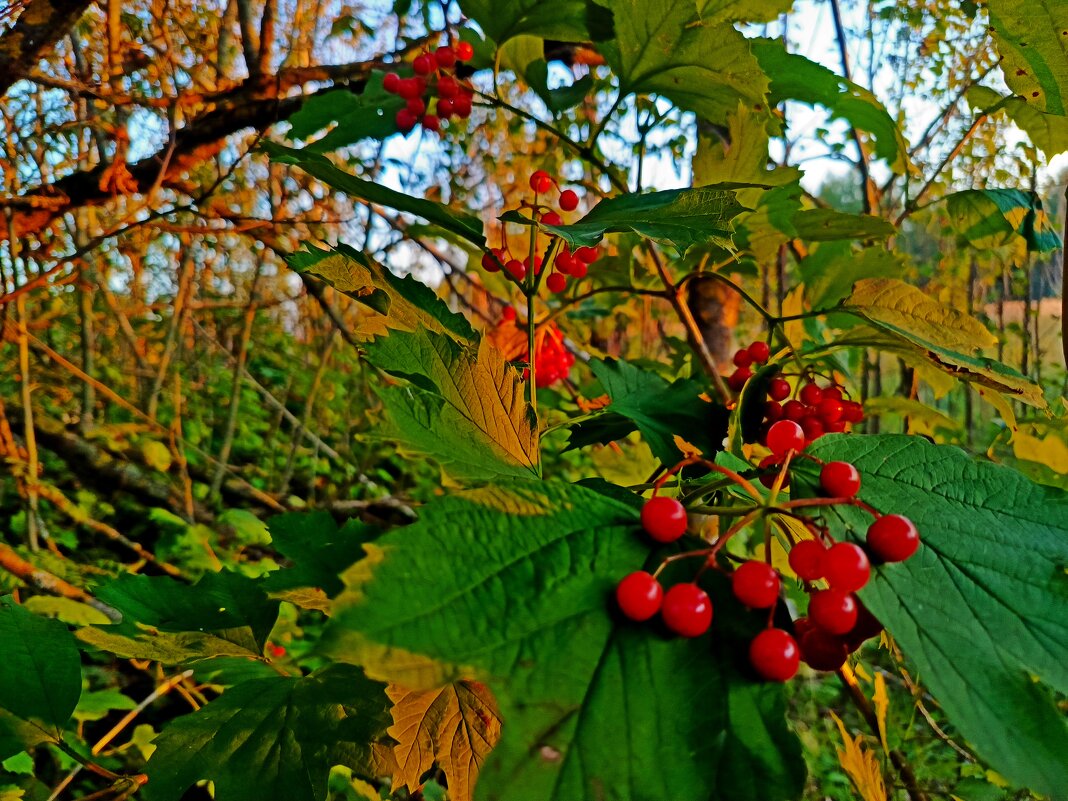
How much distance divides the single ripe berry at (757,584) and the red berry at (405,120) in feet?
2.63

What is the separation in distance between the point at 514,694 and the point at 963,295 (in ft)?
13.7

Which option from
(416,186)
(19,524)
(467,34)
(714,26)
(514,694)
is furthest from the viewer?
(416,186)

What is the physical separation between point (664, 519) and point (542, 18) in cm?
63

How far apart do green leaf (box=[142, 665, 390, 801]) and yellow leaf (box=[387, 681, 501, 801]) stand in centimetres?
3

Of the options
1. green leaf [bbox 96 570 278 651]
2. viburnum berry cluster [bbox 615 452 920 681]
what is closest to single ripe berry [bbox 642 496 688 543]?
viburnum berry cluster [bbox 615 452 920 681]

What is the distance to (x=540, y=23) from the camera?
2.49 feet

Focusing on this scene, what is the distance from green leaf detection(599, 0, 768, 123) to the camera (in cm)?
66

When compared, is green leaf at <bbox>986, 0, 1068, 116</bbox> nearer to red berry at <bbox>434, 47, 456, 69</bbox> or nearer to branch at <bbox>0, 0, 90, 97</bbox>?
red berry at <bbox>434, 47, 456, 69</bbox>

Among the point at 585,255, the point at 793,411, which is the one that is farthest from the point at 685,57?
the point at 793,411

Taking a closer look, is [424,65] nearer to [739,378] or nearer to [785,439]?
[739,378]

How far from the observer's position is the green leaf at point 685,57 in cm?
66

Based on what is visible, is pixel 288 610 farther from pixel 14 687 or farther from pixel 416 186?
pixel 416 186

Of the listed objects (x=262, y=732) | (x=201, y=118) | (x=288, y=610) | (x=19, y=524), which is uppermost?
(x=201, y=118)

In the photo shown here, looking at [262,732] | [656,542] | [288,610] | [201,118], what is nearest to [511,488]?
[656,542]
